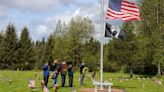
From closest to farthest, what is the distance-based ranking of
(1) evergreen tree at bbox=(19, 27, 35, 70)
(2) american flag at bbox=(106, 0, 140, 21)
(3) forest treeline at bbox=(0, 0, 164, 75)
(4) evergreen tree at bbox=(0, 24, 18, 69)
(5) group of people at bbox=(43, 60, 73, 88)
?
(2) american flag at bbox=(106, 0, 140, 21), (5) group of people at bbox=(43, 60, 73, 88), (3) forest treeline at bbox=(0, 0, 164, 75), (4) evergreen tree at bbox=(0, 24, 18, 69), (1) evergreen tree at bbox=(19, 27, 35, 70)

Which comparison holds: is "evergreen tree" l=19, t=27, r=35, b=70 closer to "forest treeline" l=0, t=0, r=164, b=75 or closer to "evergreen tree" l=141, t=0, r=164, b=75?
"forest treeline" l=0, t=0, r=164, b=75

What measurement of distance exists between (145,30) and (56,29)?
33608 mm

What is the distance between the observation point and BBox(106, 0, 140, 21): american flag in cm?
2253

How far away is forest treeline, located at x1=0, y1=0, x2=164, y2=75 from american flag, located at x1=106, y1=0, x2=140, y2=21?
1237 inches

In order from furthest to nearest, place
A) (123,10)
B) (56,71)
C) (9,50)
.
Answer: (9,50) < (56,71) < (123,10)

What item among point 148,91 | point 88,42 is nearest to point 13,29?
point 88,42

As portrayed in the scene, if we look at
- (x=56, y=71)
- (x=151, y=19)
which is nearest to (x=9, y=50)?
(x=151, y=19)

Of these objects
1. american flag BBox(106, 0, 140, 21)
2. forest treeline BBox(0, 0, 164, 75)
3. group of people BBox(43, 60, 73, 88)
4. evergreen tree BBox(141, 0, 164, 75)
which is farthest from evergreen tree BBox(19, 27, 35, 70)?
american flag BBox(106, 0, 140, 21)

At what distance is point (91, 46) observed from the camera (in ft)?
287

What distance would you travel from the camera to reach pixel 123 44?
55.8m

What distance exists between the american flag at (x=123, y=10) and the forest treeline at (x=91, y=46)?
3142cm

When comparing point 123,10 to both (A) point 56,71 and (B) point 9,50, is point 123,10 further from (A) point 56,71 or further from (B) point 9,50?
(B) point 9,50

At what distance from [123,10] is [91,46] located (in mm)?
64741

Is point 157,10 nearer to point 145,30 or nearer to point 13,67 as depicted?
point 145,30
